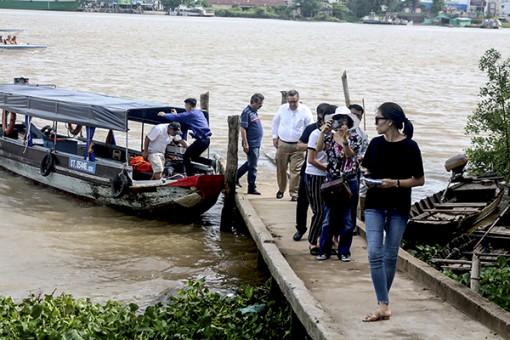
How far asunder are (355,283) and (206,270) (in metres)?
4.14

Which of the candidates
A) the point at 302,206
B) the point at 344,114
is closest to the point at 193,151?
the point at 302,206

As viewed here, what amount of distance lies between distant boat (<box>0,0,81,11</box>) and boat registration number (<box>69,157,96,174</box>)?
14750 centimetres

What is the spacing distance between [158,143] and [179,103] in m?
18.5

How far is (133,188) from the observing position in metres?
15.0

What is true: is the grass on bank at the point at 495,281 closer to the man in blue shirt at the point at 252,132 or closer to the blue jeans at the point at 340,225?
the blue jeans at the point at 340,225

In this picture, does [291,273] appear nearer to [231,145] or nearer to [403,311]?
[403,311]

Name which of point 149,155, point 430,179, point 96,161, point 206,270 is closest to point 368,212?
point 206,270

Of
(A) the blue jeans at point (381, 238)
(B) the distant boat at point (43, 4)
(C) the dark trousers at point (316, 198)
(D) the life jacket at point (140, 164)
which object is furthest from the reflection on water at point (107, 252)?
(B) the distant boat at point (43, 4)

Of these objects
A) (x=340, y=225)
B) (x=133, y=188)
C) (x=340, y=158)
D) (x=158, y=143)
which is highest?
(x=340, y=158)

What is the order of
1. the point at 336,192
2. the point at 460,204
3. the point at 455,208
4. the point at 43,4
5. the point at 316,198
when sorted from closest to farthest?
1. the point at 336,192
2. the point at 316,198
3. the point at 455,208
4. the point at 460,204
5. the point at 43,4

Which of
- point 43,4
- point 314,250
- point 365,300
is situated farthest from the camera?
point 43,4

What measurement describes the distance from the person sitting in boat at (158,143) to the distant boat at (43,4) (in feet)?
489

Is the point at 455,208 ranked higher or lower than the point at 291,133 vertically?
lower

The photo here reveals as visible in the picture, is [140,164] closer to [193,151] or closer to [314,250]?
[193,151]
